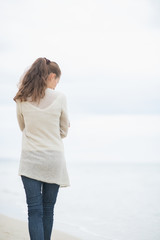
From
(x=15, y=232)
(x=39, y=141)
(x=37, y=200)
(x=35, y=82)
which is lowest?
(x=15, y=232)

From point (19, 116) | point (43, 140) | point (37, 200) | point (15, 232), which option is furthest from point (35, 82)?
point (15, 232)

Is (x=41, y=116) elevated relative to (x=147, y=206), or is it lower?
elevated

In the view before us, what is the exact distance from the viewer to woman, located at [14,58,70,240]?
2.13m

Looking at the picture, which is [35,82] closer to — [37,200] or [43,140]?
[43,140]

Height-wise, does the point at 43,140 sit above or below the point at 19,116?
below

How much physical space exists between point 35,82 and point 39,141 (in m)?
0.37

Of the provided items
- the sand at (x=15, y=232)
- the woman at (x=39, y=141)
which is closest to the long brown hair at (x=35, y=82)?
the woman at (x=39, y=141)

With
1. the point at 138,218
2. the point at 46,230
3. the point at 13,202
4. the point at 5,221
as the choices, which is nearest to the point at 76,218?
the point at 138,218

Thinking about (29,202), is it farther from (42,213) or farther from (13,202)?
(13,202)

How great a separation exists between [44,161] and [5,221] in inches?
105

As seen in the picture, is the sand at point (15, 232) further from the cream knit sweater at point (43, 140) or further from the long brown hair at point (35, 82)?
the long brown hair at point (35, 82)

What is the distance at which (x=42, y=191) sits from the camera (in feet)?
7.32

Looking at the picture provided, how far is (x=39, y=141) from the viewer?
7.05 ft

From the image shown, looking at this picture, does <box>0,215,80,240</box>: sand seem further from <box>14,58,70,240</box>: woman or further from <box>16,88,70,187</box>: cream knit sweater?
<box>16,88,70,187</box>: cream knit sweater
